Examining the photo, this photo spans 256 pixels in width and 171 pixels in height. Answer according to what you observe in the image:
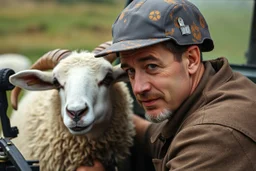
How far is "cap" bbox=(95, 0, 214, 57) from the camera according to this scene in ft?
7.53

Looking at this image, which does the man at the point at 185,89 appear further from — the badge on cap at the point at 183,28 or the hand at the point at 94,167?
the hand at the point at 94,167

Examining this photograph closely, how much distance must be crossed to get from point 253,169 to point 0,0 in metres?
23.5

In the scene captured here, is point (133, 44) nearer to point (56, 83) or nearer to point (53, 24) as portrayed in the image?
point (56, 83)

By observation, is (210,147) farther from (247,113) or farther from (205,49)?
(205,49)

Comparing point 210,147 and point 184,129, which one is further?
point 184,129

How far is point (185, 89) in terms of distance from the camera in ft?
7.84

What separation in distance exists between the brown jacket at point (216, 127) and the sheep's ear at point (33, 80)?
123 cm

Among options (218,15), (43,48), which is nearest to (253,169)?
(218,15)

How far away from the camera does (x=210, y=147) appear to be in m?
2.06

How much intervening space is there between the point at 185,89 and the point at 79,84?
0.86m

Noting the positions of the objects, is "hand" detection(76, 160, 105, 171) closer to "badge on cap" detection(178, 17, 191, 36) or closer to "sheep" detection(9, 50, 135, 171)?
"sheep" detection(9, 50, 135, 171)

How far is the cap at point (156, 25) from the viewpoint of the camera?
2.29 metres

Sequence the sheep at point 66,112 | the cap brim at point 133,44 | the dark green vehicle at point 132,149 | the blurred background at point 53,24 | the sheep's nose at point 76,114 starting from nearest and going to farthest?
the cap brim at point 133,44
the dark green vehicle at point 132,149
the sheep's nose at point 76,114
the sheep at point 66,112
the blurred background at point 53,24

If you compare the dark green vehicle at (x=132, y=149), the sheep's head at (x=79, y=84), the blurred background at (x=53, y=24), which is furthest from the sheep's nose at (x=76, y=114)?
the blurred background at (x=53, y=24)
